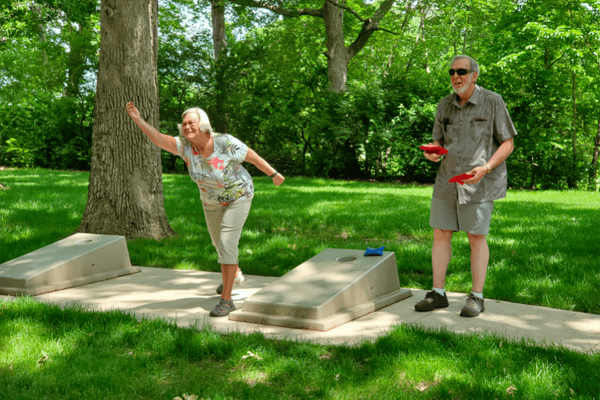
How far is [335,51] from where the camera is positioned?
1966 cm

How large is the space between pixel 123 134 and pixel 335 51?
43.8 ft

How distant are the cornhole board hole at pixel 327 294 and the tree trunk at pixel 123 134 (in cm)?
354

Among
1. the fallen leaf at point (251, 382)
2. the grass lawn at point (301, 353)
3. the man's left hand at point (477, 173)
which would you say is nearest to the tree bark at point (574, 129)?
the grass lawn at point (301, 353)

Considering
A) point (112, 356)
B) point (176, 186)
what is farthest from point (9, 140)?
point (112, 356)

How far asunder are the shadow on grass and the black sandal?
1.75ft

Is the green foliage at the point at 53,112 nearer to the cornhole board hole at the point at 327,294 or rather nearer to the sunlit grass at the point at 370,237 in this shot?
the sunlit grass at the point at 370,237

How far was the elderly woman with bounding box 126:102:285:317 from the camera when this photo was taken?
180 inches

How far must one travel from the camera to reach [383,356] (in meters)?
3.49

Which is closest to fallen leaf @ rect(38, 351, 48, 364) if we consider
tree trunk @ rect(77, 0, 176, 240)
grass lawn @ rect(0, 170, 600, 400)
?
grass lawn @ rect(0, 170, 600, 400)

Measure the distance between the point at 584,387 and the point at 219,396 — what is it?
6.55 ft

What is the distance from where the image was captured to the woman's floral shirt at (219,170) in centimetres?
462

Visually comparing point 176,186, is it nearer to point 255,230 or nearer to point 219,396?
point 255,230

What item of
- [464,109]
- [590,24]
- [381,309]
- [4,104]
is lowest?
[381,309]

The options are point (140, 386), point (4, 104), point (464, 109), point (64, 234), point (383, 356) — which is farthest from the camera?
point (4, 104)
